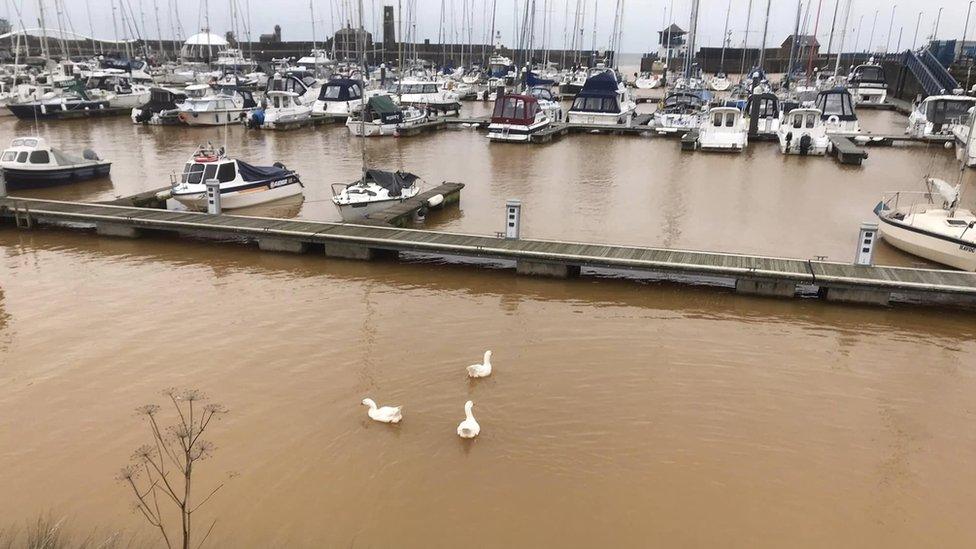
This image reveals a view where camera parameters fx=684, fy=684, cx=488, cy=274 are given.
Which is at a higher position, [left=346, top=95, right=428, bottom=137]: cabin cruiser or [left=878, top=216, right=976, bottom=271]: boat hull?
[left=346, top=95, right=428, bottom=137]: cabin cruiser

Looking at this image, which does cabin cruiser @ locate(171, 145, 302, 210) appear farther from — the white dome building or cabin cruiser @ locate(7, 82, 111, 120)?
the white dome building

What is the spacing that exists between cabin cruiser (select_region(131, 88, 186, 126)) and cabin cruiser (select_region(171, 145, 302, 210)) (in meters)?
25.3

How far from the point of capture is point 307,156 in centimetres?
3278

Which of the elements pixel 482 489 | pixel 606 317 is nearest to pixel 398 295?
pixel 606 317

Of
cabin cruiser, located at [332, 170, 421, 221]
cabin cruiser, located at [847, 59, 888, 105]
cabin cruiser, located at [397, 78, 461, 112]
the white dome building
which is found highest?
the white dome building

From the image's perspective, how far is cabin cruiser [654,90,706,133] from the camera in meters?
39.6

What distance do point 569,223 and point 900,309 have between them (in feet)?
29.8

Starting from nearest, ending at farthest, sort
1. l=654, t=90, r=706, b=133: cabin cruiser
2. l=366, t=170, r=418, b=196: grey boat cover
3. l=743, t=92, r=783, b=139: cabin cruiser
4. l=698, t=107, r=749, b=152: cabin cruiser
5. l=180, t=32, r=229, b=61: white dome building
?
l=366, t=170, r=418, b=196: grey boat cover
l=698, t=107, r=749, b=152: cabin cruiser
l=743, t=92, r=783, b=139: cabin cruiser
l=654, t=90, r=706, b=133: cabin cruiser
l=180, t=32, r=229, b=61: white dome building

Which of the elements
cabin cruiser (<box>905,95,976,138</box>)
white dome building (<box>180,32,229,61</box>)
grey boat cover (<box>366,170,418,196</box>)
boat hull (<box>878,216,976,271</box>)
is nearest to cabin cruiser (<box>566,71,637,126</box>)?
cabin cruiser (<box>905,95,976,138</box>)

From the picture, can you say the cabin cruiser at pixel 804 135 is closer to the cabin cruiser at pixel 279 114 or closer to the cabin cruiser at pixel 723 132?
the cabin cruiser at pixel 723 132

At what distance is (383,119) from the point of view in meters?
38.6

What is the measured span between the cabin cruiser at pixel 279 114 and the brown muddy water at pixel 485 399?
2524cm

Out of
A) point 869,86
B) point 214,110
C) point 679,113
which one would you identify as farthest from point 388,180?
point 869,86

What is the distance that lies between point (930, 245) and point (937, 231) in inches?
13.6
